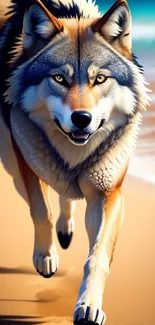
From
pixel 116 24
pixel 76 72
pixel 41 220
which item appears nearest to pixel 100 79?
pixel 76 72

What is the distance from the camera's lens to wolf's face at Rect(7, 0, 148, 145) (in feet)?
7.18

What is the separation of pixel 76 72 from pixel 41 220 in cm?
54

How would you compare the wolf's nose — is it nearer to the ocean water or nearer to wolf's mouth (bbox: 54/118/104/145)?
wolf's mouth (bbox: 54/118/104/145)

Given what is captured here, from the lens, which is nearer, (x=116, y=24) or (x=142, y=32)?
(x=116, y=24)

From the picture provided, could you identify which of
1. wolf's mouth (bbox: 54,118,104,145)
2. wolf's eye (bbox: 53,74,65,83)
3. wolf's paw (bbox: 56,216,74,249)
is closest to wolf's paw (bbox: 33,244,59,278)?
wolf's paw (bbox: 56,216,74,249)

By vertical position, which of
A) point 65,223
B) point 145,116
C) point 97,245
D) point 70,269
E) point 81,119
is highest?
point 81,119

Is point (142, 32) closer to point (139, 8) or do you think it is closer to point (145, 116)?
point (139, 8)

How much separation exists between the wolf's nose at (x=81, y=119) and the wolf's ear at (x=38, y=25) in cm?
32

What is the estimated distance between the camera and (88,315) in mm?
2027

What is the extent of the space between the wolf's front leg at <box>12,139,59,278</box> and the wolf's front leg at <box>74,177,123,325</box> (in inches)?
5.5

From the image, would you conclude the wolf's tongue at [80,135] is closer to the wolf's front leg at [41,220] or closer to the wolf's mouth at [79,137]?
the wolf's mouth at [79,137]

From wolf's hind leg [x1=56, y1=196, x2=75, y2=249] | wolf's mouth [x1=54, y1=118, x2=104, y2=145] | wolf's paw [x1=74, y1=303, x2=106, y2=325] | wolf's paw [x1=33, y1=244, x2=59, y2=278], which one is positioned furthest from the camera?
wolf's hind leg [x1=56, y1=196, x2=75, y2=249]

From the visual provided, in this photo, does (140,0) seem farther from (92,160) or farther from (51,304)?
(51,304)

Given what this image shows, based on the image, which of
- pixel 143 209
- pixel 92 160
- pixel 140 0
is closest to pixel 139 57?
pixel 140 0
